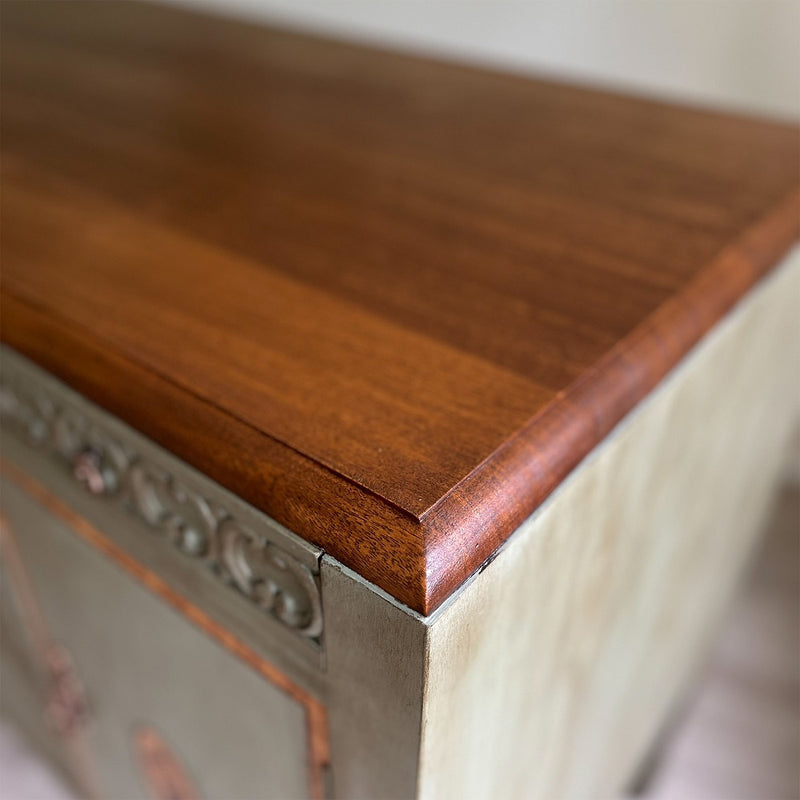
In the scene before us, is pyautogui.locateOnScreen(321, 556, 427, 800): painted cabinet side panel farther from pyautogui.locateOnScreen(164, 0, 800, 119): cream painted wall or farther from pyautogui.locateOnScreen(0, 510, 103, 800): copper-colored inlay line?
pyautogui.locateOnScreen(164, 0, 800, 119): cream painted wall

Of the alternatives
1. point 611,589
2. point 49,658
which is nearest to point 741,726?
point 611,589

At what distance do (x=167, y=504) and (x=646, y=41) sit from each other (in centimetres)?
74

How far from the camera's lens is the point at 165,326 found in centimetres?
32

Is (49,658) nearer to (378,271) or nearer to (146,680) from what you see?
(146,680)

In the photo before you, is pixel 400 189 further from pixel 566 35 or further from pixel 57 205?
pixel 566 35

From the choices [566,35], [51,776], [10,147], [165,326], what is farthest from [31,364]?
[566,35]

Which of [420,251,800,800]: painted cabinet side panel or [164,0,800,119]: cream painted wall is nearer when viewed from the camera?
[420,251,800,800]: painted cabinet side panel

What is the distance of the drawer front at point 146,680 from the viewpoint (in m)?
0.35

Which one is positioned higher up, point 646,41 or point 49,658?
point 646,41

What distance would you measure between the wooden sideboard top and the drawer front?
111mm

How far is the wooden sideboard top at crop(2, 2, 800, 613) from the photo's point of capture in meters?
0.26

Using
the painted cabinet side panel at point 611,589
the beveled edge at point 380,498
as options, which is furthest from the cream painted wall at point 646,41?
the beveled edge at point 380,498

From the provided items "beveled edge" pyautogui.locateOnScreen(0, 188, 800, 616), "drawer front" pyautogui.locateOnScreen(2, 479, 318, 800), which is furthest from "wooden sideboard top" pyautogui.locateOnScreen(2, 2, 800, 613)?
"drawer front" pyautogui.locateOnScreen(2, 479, 318, 800)

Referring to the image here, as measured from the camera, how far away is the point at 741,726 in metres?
0.81
